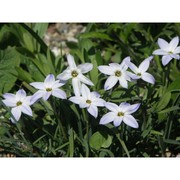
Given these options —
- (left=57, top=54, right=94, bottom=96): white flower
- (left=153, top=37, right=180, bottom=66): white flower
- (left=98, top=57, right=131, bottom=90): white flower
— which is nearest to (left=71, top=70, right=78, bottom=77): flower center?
(left=57, top=54, right=94, bottom=96): white flower

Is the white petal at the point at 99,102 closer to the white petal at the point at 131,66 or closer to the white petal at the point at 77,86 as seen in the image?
the white petal at the point at 77,86

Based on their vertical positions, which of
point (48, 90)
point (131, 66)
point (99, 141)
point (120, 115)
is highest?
point (131, 66)

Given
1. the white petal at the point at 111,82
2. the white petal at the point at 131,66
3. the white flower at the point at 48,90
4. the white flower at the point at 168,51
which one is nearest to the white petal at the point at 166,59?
the white flower at the point at 168,51

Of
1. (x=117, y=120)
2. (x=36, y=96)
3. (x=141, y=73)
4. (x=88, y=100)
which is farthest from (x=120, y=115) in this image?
(x=36, y=96)

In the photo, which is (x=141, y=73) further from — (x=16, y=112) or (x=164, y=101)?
(x=16, y=112)

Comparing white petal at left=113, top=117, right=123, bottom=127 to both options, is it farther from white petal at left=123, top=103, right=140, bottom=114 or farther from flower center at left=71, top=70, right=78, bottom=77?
flower center at left=71, top=70, right=78, bottom=77

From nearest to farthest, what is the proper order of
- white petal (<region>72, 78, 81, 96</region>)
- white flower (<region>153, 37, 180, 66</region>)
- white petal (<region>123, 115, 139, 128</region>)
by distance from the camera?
white petal (<region>123, 115, 139, 128</region>) → white petal (<region>72, 78, 81, 96</region>) → white flower (<region>153, 37, 180, 66</region>)
